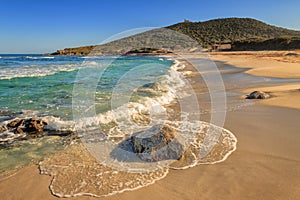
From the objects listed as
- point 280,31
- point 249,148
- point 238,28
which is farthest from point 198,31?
point 249,148

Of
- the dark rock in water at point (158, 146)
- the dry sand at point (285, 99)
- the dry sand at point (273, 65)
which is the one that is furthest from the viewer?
the dry sand at point (273, 65)

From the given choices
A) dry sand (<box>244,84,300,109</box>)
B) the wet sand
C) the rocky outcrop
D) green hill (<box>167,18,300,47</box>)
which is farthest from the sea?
green hill (<box>167,18,300,47</box>)

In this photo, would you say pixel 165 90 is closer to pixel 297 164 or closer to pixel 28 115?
pixel 28 115

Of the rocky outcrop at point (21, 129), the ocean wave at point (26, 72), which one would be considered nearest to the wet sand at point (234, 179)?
the rocky outcrop at point (21, 129)

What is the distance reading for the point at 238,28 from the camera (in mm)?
94875

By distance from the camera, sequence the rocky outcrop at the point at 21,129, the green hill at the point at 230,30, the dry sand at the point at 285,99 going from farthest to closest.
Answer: the green hill at the point at 230,30 < the dry sand at the point at 285,99 < the rocky outcrop at the point at 21,129

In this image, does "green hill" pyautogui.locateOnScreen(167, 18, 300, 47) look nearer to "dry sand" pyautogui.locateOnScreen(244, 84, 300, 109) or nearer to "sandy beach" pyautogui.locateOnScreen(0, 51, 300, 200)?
"dry sand" pyautogui.locateOnScreen(244, 84, 300, 109)

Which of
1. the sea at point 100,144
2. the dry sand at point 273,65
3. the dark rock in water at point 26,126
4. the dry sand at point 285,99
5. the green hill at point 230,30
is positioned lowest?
the sea at point 100,144

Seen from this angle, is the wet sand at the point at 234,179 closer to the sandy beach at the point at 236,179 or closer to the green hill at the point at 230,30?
the sandy beach at the point at 236,179

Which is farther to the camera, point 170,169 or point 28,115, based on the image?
point 28,115

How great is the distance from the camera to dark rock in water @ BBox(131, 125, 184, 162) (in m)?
3.90

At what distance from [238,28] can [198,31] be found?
1605cm

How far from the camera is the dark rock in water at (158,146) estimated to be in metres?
3.90

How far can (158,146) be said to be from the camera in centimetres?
395
